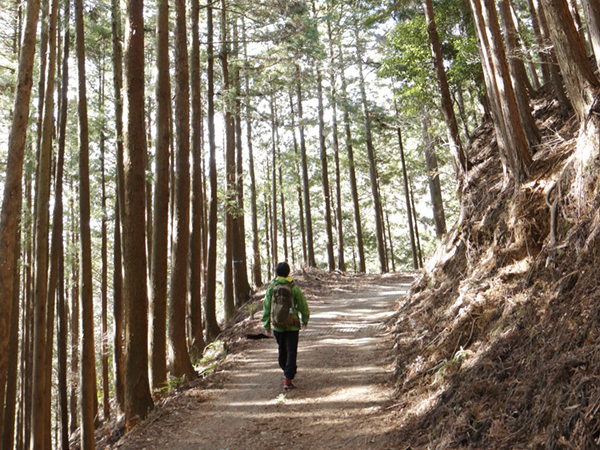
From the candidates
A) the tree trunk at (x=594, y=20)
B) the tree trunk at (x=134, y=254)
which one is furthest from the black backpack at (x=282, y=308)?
the tree trunk at (x=594, y=20)

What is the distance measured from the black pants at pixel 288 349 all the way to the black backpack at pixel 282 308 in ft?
0.63

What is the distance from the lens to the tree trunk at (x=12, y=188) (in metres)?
6.93

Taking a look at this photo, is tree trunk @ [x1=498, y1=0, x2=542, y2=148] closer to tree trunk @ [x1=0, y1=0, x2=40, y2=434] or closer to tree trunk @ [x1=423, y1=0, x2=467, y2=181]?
tree trunk @ [x1=423, y1=0, x2=467, y2=181]

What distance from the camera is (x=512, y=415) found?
132 inches

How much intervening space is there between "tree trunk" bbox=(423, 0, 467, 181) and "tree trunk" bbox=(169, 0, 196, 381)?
616 centimetres

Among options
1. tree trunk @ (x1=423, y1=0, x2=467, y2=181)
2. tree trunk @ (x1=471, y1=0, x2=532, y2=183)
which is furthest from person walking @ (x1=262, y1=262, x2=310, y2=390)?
tree trunk @ (x1=423, y1=0, x2=467, y2=181)

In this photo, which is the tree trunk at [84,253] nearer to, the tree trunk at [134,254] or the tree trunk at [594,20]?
the tree trunk at [134,254]

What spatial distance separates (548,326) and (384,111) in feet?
70.1

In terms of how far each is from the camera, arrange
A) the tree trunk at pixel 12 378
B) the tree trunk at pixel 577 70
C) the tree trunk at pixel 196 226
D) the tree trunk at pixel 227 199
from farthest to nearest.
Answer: the tree trunk at pixel 227 199
the tree trunk at pixel 12 378
the tree trunk at pixel 196 226
the tree trunk at pixel 577 70

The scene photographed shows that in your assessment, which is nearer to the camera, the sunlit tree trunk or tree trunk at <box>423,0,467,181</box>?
tree trunk at <box>423,0,467,181</box>

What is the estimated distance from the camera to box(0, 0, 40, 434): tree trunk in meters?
6.93

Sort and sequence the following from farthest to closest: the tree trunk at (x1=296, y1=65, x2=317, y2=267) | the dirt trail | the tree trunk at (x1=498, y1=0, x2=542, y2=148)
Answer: the tree trunk at (x1=296, y1=65, x2=317, y2=267)
the tree trunk at (x1=498, y1=0, x2=542, y2=148)
the dirt trail

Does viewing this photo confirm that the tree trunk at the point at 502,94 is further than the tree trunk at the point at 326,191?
No

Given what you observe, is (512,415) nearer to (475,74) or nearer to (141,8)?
(141,8)
